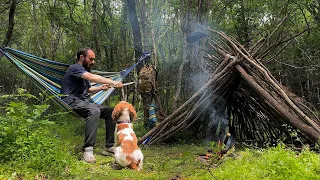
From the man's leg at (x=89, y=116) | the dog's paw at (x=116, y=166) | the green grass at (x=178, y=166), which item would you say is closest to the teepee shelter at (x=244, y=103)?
the green grass at (x=178, y=166)

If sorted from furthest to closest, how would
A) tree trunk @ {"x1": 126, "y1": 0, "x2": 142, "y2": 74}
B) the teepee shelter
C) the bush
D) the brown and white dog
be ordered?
tree trunk @ {"x1": 126, "y1": 0, "x2": 142, "y2": 74}, the teepee shelter, the brown and white dog, the bush

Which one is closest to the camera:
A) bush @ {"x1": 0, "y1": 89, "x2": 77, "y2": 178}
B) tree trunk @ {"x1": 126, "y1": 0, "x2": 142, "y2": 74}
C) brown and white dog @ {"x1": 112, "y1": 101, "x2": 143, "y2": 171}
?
bush @ {"x1": 0, "y1": 89, "x2": 77, "y2": 178}

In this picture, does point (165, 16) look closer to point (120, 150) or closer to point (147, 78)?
point (147, 78)

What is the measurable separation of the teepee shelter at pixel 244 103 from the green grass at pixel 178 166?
447mm

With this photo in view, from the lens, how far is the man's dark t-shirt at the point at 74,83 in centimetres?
409

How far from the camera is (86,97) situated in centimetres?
438

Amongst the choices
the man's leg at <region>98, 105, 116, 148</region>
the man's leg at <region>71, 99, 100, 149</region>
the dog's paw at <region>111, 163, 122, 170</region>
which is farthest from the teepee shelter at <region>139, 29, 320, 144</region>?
the dog's paw at <region>111, 163, 122, 170</region>

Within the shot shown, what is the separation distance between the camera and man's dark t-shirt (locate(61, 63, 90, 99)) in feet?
13.4

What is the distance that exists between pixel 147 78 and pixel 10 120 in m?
2.64

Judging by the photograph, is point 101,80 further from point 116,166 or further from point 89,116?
point 116,166

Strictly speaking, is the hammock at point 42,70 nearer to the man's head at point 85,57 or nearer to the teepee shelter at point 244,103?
the man's head at point 85,57

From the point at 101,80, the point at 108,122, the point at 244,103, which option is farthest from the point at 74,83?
the point at 244,103

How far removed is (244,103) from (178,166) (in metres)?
2.14

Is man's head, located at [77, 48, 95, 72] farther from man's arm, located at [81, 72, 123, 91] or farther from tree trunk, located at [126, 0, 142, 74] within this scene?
tree trunk, located at [126, 0, 142, 74]
